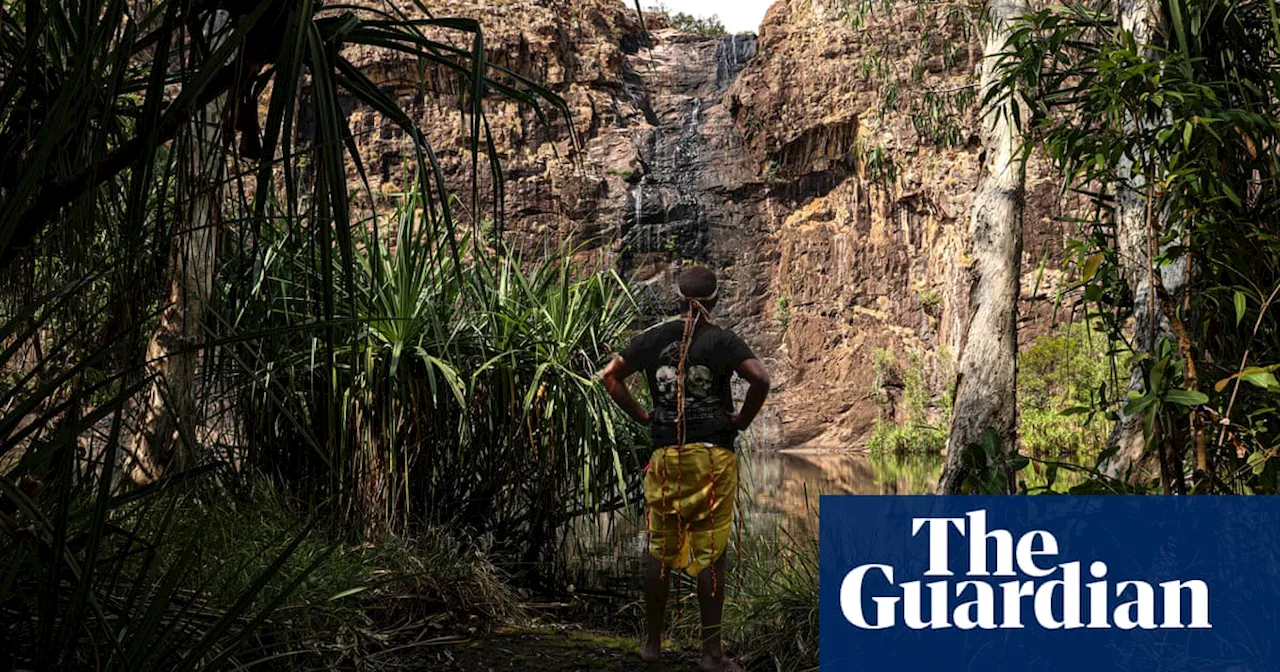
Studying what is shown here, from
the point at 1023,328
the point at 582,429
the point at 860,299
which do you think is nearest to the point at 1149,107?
the point at 582,429

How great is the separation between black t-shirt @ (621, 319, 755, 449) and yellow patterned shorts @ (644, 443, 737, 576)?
48 mm

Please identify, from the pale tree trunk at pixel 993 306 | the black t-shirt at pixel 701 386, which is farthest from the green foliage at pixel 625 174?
the black t-shirt at pixel 701 386

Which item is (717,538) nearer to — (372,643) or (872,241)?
(372,643)

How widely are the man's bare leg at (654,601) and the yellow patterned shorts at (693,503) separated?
0.10m

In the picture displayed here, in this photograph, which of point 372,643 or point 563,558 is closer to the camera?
point 372,643

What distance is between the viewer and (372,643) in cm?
389

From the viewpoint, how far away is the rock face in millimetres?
25703

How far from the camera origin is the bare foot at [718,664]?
3.75 meters

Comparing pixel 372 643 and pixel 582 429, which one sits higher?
pixel 582 429

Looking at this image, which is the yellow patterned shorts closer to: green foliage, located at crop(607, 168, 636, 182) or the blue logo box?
the blue logo box

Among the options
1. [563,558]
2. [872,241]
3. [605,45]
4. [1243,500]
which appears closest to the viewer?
[1243,500]

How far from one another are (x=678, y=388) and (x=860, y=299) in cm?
2363

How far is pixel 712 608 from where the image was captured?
3803 millimetres

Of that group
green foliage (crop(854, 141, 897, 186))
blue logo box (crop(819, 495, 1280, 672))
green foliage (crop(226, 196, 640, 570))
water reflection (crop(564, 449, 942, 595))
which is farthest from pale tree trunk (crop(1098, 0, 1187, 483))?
green foliage (crop(854, 141, 897, 186))
